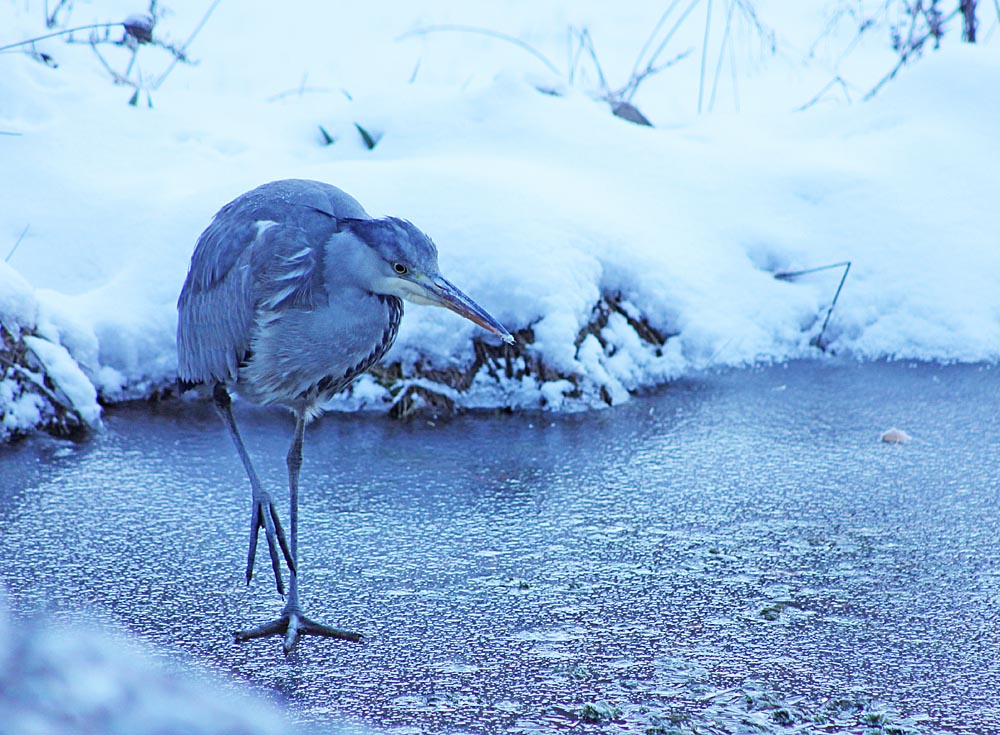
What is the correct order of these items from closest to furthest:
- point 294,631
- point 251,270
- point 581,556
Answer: point 294,631, point 251,270, point 581,556

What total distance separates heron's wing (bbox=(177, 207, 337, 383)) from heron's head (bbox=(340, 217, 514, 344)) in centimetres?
15

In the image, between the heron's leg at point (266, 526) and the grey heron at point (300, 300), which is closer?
the grey heron at point (300, 300)

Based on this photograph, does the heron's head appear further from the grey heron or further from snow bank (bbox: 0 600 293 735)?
snow bank (bbox: 0 600 293 735)

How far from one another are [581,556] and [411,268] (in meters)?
0.91

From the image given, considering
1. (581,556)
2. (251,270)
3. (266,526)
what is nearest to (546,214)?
(581,556)

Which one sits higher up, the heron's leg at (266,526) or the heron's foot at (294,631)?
the heron's leg at (266,526)

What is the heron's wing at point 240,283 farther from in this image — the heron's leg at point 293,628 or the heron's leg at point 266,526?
the heron's leg at point 293,628

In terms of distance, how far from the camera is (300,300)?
260 cm

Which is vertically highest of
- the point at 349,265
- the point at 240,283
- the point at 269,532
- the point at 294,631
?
the point at 349,265

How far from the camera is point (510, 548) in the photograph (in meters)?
2.98

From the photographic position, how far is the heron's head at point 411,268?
2.52 metres

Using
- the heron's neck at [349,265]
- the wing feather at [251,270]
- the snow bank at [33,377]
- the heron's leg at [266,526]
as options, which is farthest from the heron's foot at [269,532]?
the snow bank at [33,377]

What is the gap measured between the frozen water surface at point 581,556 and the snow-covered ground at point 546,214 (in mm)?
270

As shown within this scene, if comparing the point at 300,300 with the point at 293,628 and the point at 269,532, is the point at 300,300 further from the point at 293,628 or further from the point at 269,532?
the point at 293,628
